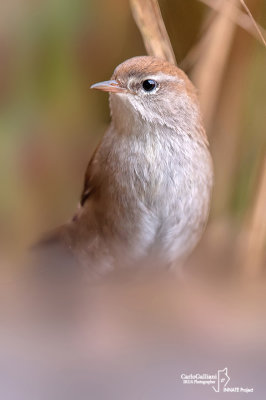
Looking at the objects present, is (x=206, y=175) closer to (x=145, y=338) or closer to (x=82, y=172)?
(x=82, y=172)

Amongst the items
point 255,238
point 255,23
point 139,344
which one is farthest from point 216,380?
point 255,23

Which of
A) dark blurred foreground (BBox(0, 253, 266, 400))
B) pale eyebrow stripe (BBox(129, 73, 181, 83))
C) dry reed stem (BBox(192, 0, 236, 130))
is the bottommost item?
dark blurred foreground (BBox(0, 253, 266, 400))

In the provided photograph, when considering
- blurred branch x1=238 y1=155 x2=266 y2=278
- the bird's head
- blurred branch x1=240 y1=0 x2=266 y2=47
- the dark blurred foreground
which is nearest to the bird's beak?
the bird's head

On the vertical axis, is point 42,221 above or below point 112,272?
above

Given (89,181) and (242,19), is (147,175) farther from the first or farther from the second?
(242,19)

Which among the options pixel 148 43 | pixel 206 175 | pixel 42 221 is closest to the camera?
pixel 148 43

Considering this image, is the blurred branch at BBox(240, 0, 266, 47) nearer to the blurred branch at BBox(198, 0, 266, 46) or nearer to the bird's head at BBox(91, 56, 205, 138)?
the blurred branch at BBox(198, 0, 266, 46)

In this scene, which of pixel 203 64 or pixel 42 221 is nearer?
pixel 203 64

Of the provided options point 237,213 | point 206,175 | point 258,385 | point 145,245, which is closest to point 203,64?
point 206,175
